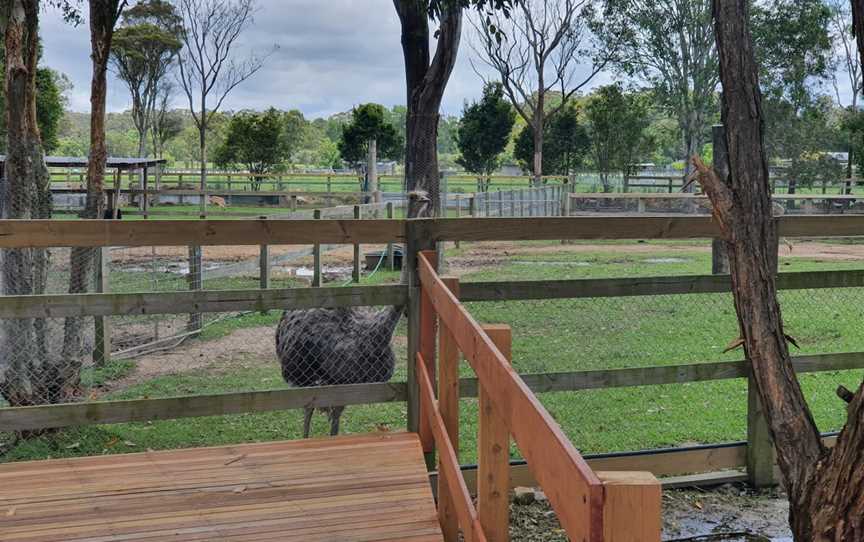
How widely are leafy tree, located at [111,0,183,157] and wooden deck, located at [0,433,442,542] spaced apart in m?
34.0

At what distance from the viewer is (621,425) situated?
5.32 metres

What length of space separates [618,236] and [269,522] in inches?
83.2

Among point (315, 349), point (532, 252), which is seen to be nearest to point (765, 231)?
point (315, 349)

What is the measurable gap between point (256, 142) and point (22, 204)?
33649 millimetres

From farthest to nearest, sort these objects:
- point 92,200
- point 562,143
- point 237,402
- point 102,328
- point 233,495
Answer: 1. point 562,143
2. point 102,328
3. point 92,200
4. point 237,402
5. point 233,495

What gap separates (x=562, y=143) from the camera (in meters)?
35.9

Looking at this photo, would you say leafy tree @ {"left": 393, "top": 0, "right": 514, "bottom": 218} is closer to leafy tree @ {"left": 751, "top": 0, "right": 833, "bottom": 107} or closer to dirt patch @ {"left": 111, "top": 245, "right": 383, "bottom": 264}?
dirt patch @ {"left": 111, "top": 245, "right": 383, "bottom": 264}

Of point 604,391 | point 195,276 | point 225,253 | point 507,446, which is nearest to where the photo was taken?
point 507,446

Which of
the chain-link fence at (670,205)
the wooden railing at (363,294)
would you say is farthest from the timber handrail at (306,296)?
the chain-link fence at (670,205)

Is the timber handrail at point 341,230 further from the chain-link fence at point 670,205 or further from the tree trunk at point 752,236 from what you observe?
the chain-link fence at point 670,205

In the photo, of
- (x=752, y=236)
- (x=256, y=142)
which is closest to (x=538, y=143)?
(x=256, y=142)

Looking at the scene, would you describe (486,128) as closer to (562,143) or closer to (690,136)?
(562,143)

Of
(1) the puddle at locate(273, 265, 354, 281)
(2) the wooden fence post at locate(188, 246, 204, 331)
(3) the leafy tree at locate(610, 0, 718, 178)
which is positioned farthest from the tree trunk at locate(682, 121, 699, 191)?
(2) the wooden fence post at locate(188, 246, 204, 331)

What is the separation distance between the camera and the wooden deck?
2.67 metres
